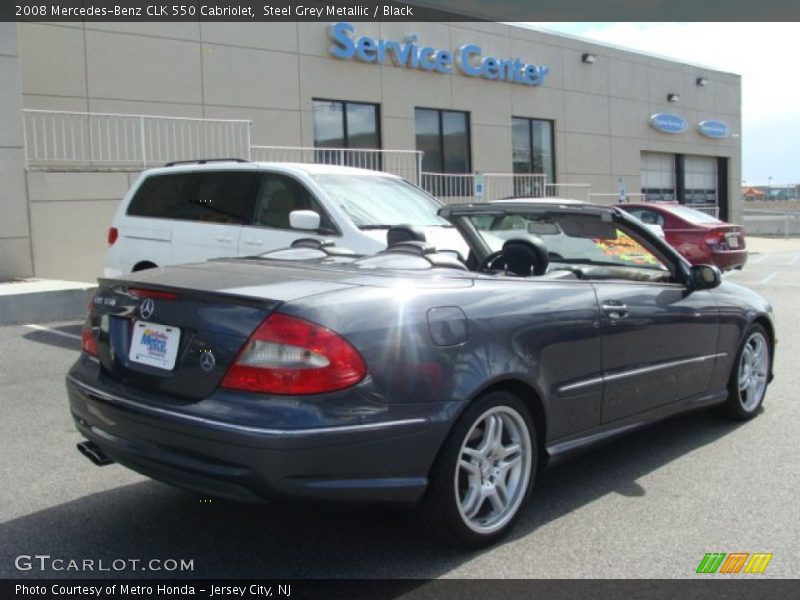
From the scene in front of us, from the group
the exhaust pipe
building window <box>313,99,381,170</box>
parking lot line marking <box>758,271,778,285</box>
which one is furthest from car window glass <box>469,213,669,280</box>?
building window <box>313,99,381,170</box>

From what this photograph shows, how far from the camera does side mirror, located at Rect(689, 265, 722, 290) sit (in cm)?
506

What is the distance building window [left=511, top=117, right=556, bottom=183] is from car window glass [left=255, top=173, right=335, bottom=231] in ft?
50.1

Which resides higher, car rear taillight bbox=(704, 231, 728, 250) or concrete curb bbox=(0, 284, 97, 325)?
car rear taillight bbox=(704, 231, 728, 250)

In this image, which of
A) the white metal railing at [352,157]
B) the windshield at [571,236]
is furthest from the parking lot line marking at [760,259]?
the windshield at [571,236]

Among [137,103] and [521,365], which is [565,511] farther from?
[137,103]

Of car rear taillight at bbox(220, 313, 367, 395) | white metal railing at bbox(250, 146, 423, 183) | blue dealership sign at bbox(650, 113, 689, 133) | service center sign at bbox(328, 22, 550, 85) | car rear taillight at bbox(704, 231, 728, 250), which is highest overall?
service center sign at bbox(328, 22, 550, 85)

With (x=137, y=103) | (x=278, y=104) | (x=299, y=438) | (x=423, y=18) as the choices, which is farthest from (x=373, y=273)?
(x=423, y=18)

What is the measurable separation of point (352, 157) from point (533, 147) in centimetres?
721

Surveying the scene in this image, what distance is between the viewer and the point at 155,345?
348 cm

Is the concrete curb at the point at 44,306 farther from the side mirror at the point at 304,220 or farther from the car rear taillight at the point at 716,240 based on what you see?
the car rear taillight at the point at 716,240

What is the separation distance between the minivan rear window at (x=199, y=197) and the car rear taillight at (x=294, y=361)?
5019mm

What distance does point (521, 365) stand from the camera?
12.2ft

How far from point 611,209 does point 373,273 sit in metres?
1.51

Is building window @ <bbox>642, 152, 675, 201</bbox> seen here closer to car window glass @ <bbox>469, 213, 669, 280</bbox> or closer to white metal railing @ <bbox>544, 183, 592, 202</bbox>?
white metal railing @ <bbox>544, 183, 592, 202</bbox>
